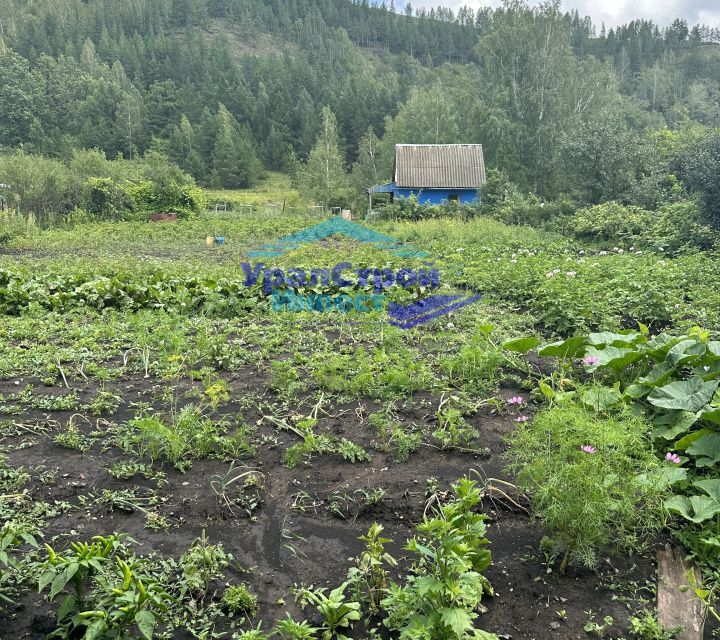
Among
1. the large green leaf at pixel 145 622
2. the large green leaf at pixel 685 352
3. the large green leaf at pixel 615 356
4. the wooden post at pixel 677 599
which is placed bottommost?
the wooden post at pixel 677 599

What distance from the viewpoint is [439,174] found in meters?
27.6

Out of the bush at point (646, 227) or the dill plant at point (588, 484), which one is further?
the bush at point (646, 227)

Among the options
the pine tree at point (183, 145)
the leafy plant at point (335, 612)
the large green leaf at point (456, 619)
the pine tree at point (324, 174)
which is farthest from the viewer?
the pine tree at point (183, 145)

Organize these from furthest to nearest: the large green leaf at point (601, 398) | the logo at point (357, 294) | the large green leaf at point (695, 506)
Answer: the logo at point (357, 294), the large green leaf at point (601, 398), the large green leaf at point (695, 506)

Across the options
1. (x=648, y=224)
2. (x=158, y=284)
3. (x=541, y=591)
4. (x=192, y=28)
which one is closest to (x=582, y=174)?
(x=648, y=224)

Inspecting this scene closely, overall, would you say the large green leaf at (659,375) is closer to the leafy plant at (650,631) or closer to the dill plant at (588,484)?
the dill plant at (588,484)

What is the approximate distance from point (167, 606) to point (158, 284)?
6116 millimetres

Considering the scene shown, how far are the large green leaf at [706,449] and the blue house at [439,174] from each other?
24.1 meters

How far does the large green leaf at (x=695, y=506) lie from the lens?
9.41 ft

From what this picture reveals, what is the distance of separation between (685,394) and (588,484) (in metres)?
1.30

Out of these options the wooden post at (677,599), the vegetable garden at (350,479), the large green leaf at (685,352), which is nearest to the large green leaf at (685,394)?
the vegetable garden at (350,479)

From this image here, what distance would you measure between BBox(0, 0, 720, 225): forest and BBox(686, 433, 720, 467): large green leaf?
37.5 ft

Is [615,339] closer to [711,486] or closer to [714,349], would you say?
[714,349]

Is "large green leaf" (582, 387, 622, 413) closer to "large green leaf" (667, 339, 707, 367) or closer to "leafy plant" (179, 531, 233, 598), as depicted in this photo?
"large green leaf" (667, 339, 707, 367)
